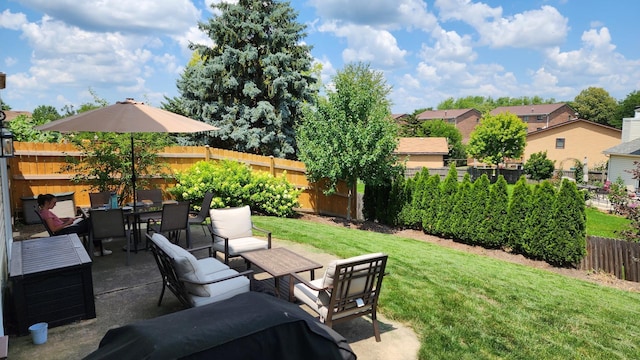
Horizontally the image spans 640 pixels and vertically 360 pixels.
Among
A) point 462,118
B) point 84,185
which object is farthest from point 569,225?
point 462,118

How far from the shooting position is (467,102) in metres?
107

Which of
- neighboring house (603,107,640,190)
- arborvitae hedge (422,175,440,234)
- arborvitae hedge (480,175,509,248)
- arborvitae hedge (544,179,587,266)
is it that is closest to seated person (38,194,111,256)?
arborvitae hedge (422,175,440,234)

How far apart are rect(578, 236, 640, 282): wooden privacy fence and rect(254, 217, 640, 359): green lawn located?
1.56 m

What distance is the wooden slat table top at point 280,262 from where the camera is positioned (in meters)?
4.60

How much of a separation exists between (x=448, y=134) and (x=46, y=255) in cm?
4804

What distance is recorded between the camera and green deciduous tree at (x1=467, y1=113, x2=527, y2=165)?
115 ft

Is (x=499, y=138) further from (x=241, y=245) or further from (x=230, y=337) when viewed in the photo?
(x=230, y=337)

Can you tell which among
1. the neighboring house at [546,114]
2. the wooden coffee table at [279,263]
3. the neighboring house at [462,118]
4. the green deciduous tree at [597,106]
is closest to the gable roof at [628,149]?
the wooden coffee table at [279,263]

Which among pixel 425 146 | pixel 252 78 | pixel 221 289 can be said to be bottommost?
pixel 221 289

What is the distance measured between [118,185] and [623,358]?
11.0 metres

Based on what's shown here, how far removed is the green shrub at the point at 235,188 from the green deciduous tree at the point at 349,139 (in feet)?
4.40

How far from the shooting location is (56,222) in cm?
639

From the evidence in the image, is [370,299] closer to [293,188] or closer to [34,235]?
[34,235]

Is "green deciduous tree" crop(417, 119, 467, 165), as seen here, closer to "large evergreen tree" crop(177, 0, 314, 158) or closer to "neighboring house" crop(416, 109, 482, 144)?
"neighboring house" crop(416, 109, 482, 144)
